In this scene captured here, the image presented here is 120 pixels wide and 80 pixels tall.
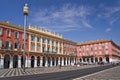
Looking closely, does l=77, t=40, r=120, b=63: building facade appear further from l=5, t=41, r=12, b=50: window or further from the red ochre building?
l=5, t=41, r=12, b=50: window

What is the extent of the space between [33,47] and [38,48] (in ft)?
10.4

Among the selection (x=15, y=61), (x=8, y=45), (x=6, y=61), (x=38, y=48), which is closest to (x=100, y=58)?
(x=38, y=48)

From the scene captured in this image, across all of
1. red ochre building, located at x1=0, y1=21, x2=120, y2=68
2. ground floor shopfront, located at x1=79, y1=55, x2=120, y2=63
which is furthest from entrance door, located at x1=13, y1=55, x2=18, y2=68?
ground floor shopfront, located at x1=79, y1=55, x2=120, y2=63

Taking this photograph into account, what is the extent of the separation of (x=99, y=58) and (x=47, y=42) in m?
46.3

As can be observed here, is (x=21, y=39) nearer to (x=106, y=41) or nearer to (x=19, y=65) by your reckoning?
(x=19, y=65)

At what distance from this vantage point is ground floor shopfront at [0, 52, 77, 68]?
52875 mm

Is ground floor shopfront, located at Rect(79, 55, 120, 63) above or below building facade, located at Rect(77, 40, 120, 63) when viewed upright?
below

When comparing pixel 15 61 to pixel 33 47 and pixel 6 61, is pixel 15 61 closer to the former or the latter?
pixel 6 61

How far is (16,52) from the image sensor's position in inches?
2192

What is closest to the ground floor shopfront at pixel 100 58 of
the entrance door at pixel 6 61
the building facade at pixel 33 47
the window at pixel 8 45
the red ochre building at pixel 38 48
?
the red ochre building at pixel 38 48

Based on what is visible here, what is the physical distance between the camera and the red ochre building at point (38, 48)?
5322 cm

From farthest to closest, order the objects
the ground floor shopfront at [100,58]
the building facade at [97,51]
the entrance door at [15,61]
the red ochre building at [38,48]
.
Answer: the building facade at [97,51] < the ground floor shopfront at [100,58] < the entrance door at [15,61] < the red ochre building at [38,48]

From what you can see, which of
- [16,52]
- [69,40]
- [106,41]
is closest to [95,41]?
[106,41]

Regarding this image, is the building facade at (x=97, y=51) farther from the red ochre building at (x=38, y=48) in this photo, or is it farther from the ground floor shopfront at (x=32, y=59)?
the ground floor shopfront at (x=32, y=59)
